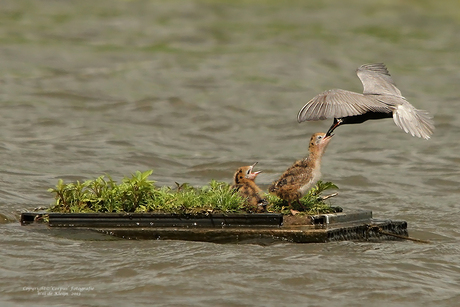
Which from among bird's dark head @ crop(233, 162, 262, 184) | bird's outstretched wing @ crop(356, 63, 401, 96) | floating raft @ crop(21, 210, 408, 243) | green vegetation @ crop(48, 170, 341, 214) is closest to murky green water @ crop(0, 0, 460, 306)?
floating raft @ crop(21, 210, 408, 243)

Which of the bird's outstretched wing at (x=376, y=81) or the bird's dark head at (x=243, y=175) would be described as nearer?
the bird's dark head at (x=243, y=175)

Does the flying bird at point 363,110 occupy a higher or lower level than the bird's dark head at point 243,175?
higher

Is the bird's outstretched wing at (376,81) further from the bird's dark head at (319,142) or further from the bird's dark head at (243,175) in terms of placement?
the bird's dark head at (243,175)

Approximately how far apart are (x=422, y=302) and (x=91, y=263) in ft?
11.3

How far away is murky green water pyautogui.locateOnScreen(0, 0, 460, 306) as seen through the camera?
26.6 ft

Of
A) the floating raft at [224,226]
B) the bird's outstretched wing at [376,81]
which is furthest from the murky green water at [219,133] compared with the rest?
the bird's outstretched wing at [376,81]

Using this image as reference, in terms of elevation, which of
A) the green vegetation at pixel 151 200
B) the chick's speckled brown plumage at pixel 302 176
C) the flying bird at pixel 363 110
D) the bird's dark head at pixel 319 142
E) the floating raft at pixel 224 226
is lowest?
the floating raft at pixel 224 226

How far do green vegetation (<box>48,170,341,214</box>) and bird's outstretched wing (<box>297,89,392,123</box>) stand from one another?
3.57ft

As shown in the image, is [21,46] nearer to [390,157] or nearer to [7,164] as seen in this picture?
[7,164]

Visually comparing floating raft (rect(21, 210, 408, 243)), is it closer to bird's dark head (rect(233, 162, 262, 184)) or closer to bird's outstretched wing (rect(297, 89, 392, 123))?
bird's dark head (rect(233, 162, 262, 184))

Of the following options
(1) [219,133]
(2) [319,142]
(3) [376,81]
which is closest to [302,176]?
(2) [319,142]

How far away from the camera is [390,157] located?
57.1ft

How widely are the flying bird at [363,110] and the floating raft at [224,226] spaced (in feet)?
3.64

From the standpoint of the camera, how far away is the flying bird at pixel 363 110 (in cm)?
895
